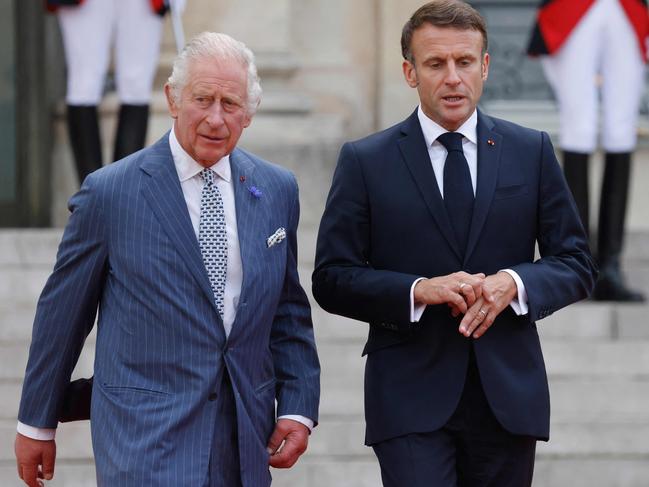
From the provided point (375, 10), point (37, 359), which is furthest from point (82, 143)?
point (37, 359)

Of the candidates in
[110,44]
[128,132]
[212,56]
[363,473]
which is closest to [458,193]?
[212,56]

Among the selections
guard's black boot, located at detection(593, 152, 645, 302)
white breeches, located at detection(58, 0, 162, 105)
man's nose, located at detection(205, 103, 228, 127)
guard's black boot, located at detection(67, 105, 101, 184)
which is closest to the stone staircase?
guard's black boot, located at detection(593, 152, 645, 302)

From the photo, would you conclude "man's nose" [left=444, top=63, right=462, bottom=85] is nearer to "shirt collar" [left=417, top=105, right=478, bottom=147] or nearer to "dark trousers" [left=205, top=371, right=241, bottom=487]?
"shirt collar" [left=417, top=105, right=478, bottom=147]

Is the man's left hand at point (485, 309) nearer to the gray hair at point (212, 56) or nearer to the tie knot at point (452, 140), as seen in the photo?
the tie knot at point (452, 140)

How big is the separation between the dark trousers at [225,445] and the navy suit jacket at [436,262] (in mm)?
401

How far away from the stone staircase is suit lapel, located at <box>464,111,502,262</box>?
7.86ft

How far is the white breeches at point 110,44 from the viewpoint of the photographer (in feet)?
25.8

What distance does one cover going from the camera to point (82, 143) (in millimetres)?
8008

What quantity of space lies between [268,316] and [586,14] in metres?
4.02

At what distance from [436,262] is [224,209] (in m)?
0.55

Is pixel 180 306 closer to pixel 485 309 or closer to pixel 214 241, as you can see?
pixel 214 241

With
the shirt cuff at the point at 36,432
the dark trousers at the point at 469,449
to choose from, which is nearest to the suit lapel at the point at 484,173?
the dark trousers at the point at 469,449

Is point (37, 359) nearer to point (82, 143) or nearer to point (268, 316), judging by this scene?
point (268, 316)

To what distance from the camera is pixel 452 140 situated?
13.2ft
